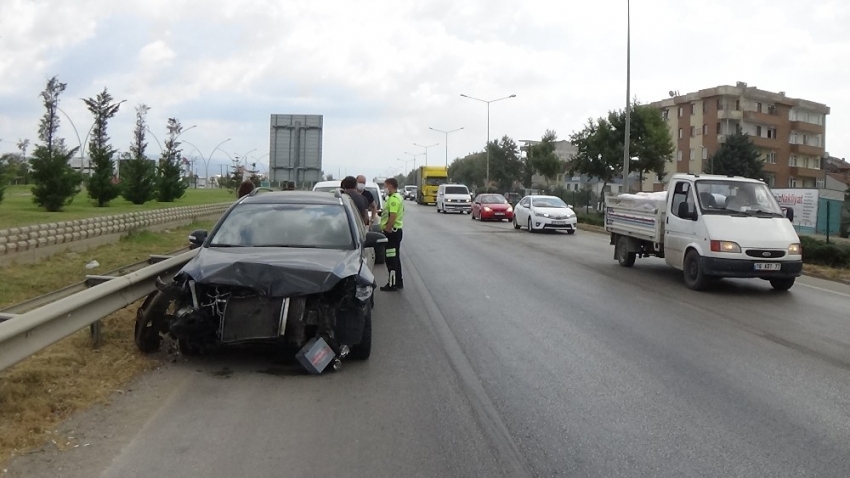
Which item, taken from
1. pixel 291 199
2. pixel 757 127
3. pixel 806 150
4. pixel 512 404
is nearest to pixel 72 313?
pixel 291 199

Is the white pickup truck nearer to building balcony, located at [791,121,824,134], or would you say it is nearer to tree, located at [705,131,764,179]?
tree, located at [705,131,764,179]

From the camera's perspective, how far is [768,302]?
40.4ft

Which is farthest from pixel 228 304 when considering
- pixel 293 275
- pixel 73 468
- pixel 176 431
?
pixel 73 468

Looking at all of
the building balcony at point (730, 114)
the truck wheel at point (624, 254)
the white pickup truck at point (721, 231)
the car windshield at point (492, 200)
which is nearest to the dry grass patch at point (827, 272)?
the white pickup truck at point (721, 231)

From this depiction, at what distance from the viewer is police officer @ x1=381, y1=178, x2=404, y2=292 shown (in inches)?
489

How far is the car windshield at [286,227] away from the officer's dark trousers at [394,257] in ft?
11.1

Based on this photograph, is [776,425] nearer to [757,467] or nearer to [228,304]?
[757,467]

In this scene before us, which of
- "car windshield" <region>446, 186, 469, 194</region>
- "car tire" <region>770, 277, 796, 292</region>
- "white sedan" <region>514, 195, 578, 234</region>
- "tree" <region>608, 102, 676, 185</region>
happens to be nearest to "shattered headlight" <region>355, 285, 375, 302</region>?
"car tire" <region>770, 277, 796, 292</region>

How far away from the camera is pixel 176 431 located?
5457mm

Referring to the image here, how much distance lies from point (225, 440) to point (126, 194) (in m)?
34.4

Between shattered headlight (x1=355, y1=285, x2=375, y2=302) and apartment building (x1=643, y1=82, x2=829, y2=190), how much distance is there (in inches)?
2586

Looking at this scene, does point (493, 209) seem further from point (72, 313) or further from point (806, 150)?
point (806, 150)

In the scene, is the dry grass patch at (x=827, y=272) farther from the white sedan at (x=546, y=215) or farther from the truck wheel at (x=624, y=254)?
the white sedan at (x=546, y=215)

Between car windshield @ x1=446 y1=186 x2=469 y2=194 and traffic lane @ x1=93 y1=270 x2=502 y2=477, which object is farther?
car windshield @ x1=446 y1=186 x2=469 y2=194
